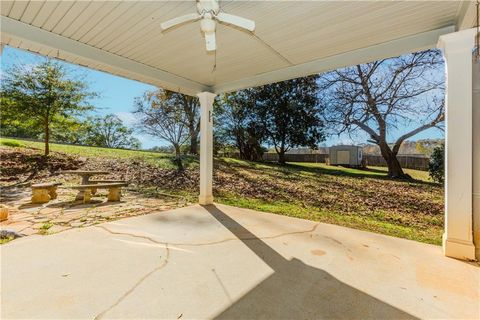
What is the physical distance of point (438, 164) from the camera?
8.01 meters

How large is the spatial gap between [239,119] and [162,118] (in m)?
4.28

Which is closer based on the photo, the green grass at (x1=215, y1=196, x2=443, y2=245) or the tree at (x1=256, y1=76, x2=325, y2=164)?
the green grass at (x1=215, y1=196, x2=443, y2=245)

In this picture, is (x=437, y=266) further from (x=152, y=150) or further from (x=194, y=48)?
(x=152, y=150)

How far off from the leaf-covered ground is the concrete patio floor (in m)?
1.41

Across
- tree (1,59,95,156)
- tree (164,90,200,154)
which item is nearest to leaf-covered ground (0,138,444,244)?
tree (1,59,95,156)

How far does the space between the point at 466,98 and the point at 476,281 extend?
1796 mm

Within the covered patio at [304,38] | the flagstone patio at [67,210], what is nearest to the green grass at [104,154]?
the flagstone patio at [67,210]

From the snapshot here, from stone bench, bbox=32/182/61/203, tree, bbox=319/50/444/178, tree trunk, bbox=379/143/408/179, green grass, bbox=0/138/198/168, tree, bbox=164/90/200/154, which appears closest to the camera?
stone bench, bbox=32/182/61/203

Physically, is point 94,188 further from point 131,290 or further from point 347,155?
point 347,155

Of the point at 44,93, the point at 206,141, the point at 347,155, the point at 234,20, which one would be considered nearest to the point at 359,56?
the point at 234,20

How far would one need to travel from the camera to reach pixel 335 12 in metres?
2.51

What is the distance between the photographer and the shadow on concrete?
66.5 inches

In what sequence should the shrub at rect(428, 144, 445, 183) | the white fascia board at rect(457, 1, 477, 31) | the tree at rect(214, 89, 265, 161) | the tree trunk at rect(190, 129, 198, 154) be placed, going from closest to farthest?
the white fascia board at rect(457, 1, 477, 31) → the shrub at rect(428, 144, 445, 183) → the tree trunk at rect(190, 129, 198, 154) → the tree at rect(214, 89, 265, 161)

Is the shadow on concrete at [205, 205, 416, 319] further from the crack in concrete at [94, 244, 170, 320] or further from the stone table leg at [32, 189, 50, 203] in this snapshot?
the stone table leg at [32, 189, 50, 203]
